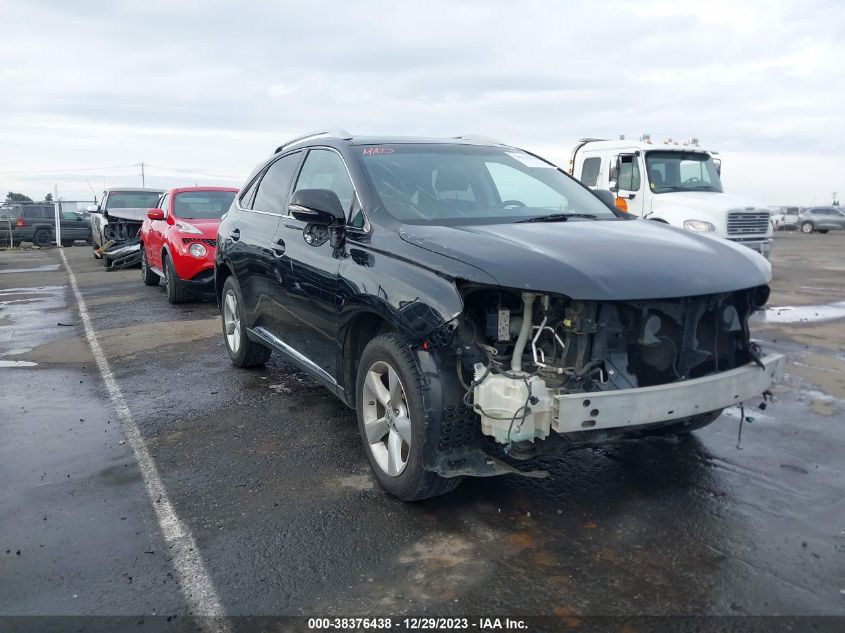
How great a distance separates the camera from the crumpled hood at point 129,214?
17.1m

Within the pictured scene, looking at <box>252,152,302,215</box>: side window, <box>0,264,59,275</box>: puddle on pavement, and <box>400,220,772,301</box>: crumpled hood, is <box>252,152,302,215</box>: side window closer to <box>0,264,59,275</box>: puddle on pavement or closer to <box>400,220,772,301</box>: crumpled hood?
<box>400,220,772,301</box>: crumpled hood

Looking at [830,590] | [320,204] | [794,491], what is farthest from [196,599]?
[794,491]

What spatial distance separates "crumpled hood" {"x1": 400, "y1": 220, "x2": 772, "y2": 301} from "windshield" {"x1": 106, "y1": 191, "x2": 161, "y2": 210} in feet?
51.5

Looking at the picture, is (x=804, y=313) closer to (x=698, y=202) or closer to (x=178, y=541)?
(x=698, y=202)

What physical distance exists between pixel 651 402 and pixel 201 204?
955 cm

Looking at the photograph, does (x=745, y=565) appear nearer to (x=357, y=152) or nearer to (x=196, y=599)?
(x=196, y=599)

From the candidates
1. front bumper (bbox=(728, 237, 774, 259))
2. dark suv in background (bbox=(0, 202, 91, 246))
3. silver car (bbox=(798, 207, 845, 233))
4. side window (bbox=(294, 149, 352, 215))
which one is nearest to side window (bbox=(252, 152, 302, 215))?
side window (bbox=(294, 149, 352, 215))

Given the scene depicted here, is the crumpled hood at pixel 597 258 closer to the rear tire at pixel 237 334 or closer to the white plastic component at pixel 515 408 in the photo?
the white plastic component at pixel 515 408

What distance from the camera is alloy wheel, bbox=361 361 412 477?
360 cm

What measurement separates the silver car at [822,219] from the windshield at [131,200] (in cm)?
3547

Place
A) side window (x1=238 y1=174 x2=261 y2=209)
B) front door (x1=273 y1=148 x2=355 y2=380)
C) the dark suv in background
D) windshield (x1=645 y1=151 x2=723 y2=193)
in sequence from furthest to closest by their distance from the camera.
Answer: the dark suv in background < windshield (x1=645 y1=151 x2=723 y2=193) < side window (x1=238 y1=174 x2=261 y2=209) < front door (x1=273 y1=148 x2=355 y2=380)

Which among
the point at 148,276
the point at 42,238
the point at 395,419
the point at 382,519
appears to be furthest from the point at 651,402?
the point at 42,238

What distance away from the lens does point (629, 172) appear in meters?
12.7

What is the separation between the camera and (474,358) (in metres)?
3.24
